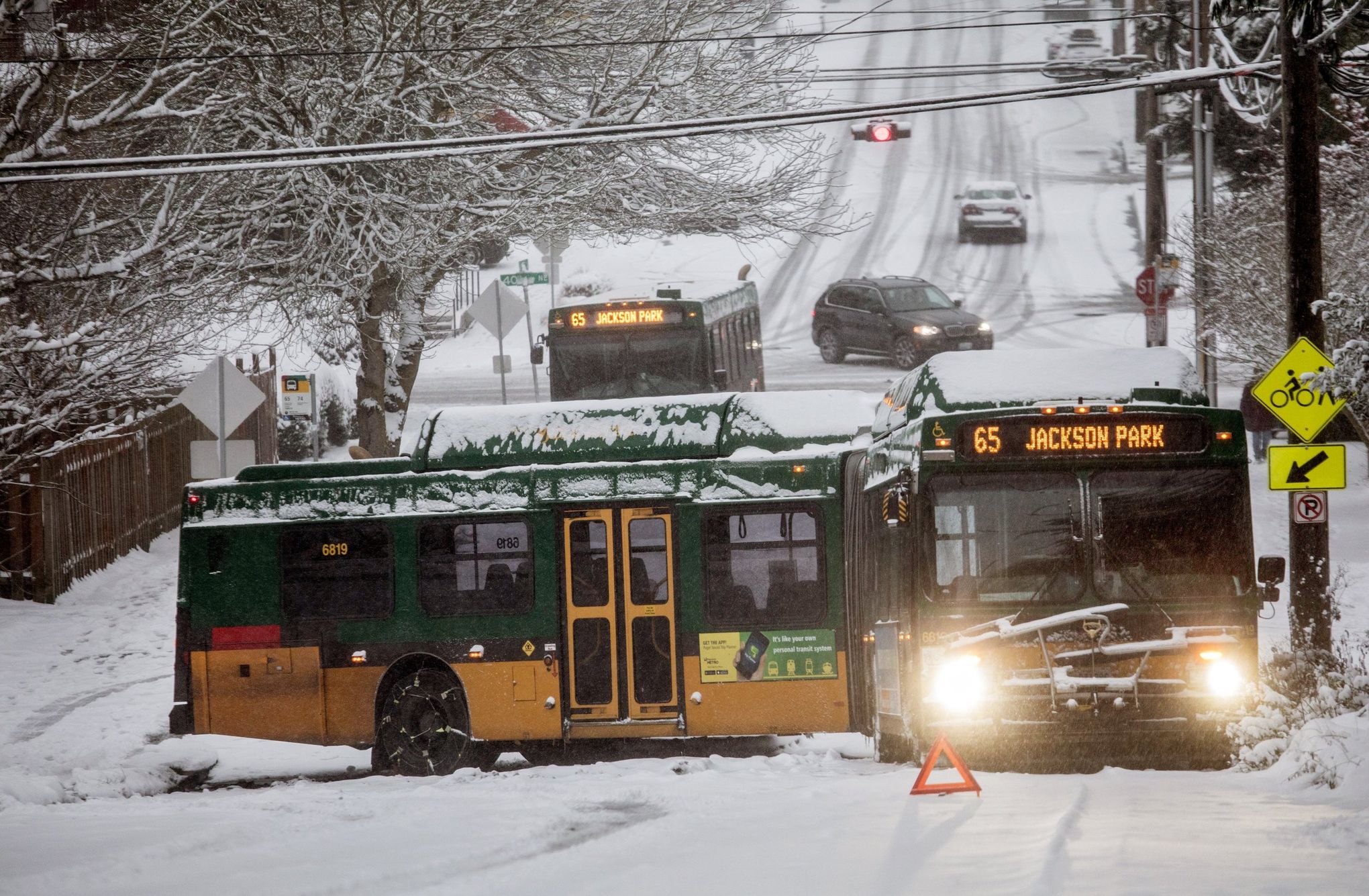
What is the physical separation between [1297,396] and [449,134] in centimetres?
1449

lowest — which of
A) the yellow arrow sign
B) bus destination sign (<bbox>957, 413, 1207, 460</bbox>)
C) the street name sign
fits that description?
the yellow arrow sign

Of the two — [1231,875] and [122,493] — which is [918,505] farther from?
[122,493]

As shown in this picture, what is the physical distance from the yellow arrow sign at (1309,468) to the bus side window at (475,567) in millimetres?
6330

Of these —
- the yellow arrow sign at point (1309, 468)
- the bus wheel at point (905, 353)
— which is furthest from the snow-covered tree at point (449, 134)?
the yellow arrow sign at point (1309, 468)

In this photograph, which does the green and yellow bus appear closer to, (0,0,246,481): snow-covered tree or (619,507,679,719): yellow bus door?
(619,507,679,719): yellow bus door

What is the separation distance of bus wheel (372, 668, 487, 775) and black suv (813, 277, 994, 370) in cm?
2005

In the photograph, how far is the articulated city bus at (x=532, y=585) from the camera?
13.1 metres

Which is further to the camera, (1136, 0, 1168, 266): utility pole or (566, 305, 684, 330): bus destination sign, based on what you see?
(1136, 0, 1168, 266): utility pole

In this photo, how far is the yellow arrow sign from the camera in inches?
544

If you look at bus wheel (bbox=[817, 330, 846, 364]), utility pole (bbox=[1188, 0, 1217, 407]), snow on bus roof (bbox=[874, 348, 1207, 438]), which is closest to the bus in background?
utility pole (bbox=[1188, 0, 1217, 407])

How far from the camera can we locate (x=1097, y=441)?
10523mm

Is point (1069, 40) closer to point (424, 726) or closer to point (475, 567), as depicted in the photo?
point (475, 567)

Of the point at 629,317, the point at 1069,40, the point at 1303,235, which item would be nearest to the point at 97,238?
the point at 629,317

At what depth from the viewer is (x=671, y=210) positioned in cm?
2661
